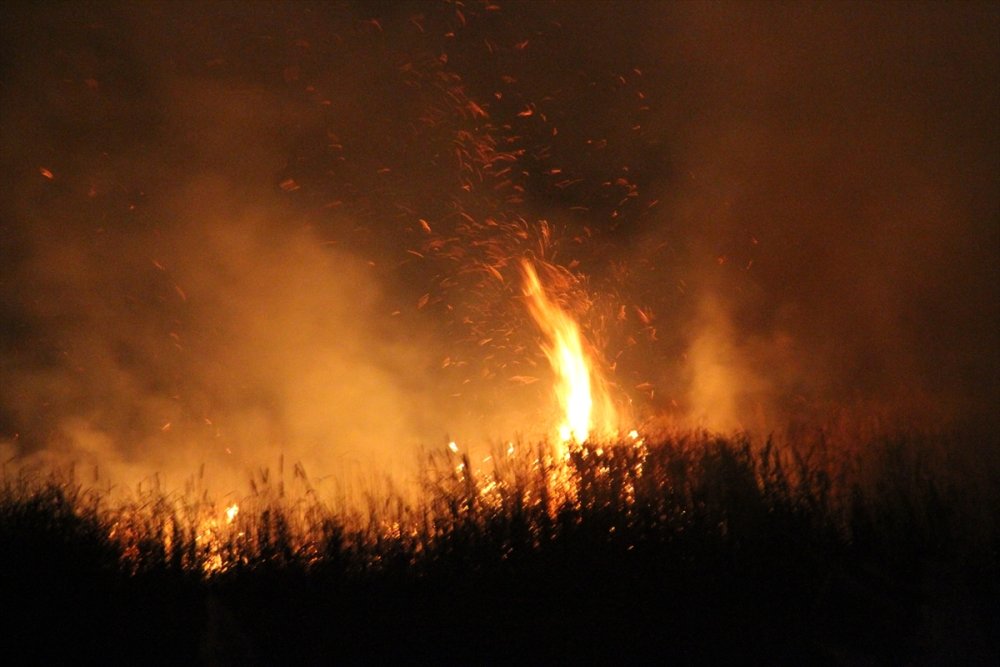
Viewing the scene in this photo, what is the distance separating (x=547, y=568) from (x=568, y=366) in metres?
4.65

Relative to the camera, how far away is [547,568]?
5430 millimetres

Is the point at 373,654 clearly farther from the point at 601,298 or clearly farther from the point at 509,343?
the point at 601,298

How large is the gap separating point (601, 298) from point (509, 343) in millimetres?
1645

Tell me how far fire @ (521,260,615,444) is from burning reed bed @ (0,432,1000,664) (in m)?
2.30

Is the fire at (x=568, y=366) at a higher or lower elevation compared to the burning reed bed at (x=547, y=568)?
higher

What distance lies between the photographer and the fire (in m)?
9.20

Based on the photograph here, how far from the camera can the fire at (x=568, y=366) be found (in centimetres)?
920

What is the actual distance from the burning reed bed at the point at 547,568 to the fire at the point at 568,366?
2300mm

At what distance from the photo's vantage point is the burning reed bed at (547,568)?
16.2 feet

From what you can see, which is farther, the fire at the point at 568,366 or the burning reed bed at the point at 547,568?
the fire at the point at 568,366

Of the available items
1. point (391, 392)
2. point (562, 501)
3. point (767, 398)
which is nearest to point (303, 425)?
point (391, 392)

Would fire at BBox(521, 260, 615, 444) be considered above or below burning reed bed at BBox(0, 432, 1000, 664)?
above

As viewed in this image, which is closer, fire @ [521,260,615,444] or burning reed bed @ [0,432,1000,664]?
burning reed bed @ [0,432,1000,664]

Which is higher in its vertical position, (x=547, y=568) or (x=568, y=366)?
(x=568, y=366)
